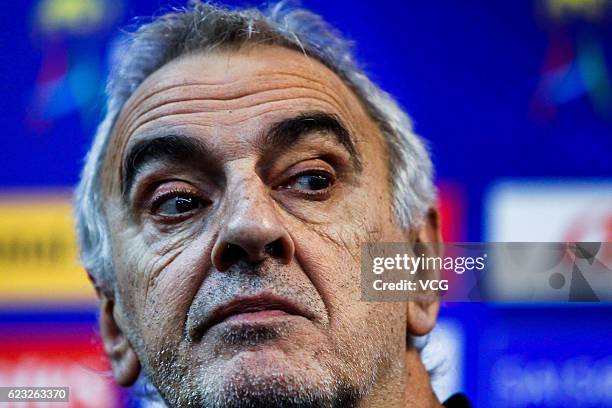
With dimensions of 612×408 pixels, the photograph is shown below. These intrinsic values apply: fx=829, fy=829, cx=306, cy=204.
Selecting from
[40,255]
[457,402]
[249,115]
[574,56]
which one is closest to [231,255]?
[249,115]

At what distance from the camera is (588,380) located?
2.03 m

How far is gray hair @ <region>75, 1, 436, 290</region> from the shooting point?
68.7 inches

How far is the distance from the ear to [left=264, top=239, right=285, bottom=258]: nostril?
396mm

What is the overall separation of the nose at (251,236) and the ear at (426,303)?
40cm

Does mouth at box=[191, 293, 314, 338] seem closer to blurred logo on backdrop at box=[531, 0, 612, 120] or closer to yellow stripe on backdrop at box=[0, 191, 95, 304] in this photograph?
yellow stripe on backdrop at box=[0, 191, 95, 304]

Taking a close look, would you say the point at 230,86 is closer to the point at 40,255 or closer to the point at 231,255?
the point at 231,255

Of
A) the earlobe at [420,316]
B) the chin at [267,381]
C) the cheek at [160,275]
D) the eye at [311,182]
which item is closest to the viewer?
the chin at [267,381]

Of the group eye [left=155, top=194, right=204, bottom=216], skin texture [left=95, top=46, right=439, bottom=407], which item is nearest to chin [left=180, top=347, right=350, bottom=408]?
skin texture [left=95, top=46, right=439, bottom=407]

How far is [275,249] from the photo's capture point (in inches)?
56.0

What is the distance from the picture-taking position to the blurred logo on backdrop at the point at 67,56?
2.17 m

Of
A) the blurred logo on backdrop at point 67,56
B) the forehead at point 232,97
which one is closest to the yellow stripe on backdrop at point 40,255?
the blurred logo on backdrop at point 67,56

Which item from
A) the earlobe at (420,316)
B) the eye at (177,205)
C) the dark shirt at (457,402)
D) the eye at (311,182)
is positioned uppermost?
the eye at (311,182)

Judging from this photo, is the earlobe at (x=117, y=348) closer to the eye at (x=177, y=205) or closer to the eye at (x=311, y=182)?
the eye at (x=177, y=205)

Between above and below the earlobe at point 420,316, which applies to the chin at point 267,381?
below
